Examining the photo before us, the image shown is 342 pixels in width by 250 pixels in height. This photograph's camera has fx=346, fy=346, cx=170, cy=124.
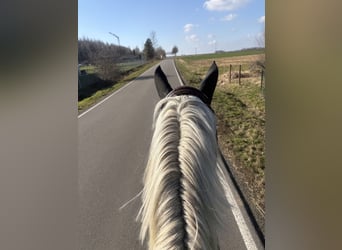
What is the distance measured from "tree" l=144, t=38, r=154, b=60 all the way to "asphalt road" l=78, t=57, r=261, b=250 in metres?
0.05

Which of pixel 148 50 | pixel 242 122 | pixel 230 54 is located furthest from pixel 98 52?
pixel 242 122

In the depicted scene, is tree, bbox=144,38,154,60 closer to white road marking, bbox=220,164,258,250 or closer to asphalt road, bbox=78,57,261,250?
asphalt road, bbox=78,57,261,250

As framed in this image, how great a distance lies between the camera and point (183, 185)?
1.15 ft

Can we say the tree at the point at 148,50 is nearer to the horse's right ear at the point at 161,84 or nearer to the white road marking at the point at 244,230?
the horse's right ear at the point at 161,84

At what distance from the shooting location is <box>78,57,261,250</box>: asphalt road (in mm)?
877

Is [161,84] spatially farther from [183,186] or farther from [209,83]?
[183,186]

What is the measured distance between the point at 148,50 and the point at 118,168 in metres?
0.85

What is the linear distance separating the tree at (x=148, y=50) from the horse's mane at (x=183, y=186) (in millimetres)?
145
